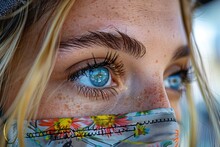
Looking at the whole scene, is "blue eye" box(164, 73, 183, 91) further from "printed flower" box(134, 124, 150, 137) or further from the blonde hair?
the blonde hair

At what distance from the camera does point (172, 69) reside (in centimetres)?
182

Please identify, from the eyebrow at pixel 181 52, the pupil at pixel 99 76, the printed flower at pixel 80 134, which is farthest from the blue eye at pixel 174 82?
the printed flower at pixel 80 134

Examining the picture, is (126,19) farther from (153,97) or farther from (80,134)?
(80,134)

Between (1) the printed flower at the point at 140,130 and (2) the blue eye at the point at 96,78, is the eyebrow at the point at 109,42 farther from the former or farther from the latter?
(1) the printed flower at the point at 140,130

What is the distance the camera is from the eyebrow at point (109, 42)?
139 centimetres

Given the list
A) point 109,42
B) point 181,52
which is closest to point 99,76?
point 109,42

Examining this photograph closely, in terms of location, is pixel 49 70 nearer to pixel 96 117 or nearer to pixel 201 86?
pixel 96 117

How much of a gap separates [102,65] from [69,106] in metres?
0.20

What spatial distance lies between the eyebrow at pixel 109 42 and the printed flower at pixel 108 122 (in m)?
0.23

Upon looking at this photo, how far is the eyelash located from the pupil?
2cm

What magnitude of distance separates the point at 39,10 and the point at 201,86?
82 centimetres

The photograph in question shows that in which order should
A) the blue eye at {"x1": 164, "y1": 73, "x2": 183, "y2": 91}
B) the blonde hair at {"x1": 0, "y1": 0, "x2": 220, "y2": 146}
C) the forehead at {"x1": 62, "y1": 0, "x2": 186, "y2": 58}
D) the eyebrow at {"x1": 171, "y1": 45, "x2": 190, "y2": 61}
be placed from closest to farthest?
the blonde hair at {"x1": 0, "y1": 0, "x2": 220, "y2": 146} → the forehead at {"x1": 62, "y1": 0, "x2": 186, "y2": 58} → the eyebrow at {"x1": 171, "y1": 45, "x2": 190, "y2": 61} → the blue eye at {"x1": 164, "y1": 73, "x2": 183, "y2": 91}

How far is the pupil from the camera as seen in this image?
4.85ft

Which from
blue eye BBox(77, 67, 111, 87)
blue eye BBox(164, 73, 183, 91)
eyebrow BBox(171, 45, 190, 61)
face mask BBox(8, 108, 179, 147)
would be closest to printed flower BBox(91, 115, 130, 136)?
face mask BBox(8, 108, 179, 147)
